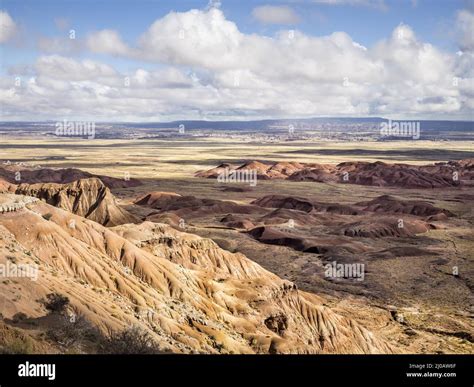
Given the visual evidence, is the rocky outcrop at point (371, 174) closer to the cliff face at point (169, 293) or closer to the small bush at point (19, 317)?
the cliff face at point (169, 293)

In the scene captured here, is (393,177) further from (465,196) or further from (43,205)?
(43,205)

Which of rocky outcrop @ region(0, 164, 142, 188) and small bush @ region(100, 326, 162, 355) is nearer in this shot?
small bush @ region(100, 326, 162, 355)

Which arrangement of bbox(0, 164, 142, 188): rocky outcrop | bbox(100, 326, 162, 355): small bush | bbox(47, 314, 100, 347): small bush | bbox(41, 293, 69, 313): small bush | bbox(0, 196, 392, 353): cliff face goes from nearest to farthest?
bbox(47, 314, 100, 347): small bush
bbox(100, 326, 162, 355): small bush
bbox(41, 293, 69, 313): small bush
bbox(0, 196, 392, 353): cliff face
bbox(0, 164, 142, 188): rocky outcrop

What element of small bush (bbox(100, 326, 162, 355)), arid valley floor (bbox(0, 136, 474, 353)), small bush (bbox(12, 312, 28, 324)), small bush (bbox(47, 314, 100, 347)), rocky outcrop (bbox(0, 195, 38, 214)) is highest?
rocky outcrop (bbox(0, 195, 38, 214))

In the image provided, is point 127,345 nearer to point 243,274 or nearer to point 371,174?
point 243,274

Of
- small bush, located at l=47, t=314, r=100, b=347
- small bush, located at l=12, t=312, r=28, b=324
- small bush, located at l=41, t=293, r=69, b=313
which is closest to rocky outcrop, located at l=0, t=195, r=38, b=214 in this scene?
small bush, located at l=41, t=293, r=69, b=313

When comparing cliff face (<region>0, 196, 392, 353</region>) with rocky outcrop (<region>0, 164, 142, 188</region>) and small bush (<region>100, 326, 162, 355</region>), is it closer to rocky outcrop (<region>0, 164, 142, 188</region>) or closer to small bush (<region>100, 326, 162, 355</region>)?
small bush (<region>100, 326, 162, 355</region>)
